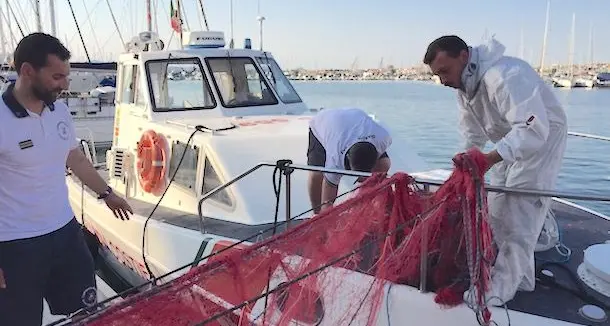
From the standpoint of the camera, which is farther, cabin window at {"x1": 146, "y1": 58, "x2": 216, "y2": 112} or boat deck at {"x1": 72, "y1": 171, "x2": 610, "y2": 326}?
cabin window at {"x1": 146, "y1": 58, "x2": 216, "y2": 112}

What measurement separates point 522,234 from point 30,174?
8.15ft

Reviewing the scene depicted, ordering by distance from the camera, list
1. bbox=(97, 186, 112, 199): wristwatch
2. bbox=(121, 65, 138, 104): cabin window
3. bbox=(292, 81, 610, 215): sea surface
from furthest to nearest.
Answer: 1. bbox=(292, 81, 610, 215): sea surface
2. bbox=(121, 65, 138, 104): cabin window
3. bbox=(97, 186, 112, 199): wristwatch

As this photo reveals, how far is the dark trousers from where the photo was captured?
9.27 feet

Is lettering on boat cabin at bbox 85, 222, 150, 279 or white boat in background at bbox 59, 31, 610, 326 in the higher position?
white boat in background at bbox 59, 31, 610, 326

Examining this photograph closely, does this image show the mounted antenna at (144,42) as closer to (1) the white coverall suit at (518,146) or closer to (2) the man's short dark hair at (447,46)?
(2) the man's short dark hair at (447,46)

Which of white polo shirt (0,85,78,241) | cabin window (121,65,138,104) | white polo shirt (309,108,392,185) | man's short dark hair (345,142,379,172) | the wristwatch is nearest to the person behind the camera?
white polo shirt (0,85,78,241)

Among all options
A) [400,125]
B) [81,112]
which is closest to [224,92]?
[81,112]

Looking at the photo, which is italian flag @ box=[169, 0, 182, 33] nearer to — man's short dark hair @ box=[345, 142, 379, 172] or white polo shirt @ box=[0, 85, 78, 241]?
man's short dark hair @ box=[345, 142, 379, 172]

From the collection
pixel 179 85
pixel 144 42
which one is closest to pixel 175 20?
pixel 144 42

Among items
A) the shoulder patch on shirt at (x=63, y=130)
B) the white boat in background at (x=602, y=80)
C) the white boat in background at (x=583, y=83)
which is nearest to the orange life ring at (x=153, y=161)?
the shoulder patch on shirt at (x=63, y=130)

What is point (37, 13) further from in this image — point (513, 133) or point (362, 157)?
point (513, 133)

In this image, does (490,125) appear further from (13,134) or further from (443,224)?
(13,134)

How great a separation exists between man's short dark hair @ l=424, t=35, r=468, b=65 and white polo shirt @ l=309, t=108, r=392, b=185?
1093mm

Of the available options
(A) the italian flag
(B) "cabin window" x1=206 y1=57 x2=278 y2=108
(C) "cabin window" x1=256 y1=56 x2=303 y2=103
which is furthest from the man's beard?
(A) the italian flag
